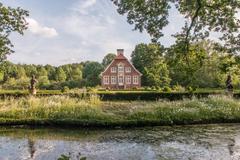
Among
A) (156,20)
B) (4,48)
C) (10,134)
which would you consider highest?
(156,20)

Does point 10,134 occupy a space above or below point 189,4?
below

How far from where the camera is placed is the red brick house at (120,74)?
64.1m

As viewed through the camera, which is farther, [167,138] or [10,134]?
[10,134]

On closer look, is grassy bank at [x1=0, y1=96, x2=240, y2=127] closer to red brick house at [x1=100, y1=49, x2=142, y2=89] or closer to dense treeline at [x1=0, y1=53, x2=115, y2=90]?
dense treeline at [x1=0, y1=53, x2=115, y2=90]

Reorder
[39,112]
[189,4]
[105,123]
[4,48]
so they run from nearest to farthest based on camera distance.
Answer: [189,4] < [4,48] < [105,123] < [39,112]

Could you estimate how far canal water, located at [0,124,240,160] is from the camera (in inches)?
388

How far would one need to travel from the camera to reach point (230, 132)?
14008mm

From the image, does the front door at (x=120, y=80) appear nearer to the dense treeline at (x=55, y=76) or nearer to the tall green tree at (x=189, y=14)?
the dense treeline at (x=55, y=76)

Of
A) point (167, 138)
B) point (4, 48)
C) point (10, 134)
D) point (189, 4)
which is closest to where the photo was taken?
point (189, 4)

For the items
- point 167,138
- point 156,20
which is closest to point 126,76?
point 167,138

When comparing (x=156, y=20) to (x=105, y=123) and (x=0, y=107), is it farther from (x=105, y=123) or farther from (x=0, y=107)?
(x=0, y=107)

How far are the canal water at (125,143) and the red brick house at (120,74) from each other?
48.6 metres

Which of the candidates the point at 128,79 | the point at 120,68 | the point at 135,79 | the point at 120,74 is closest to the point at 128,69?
the point at 120,68

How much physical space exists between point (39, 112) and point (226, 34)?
35.9ft
